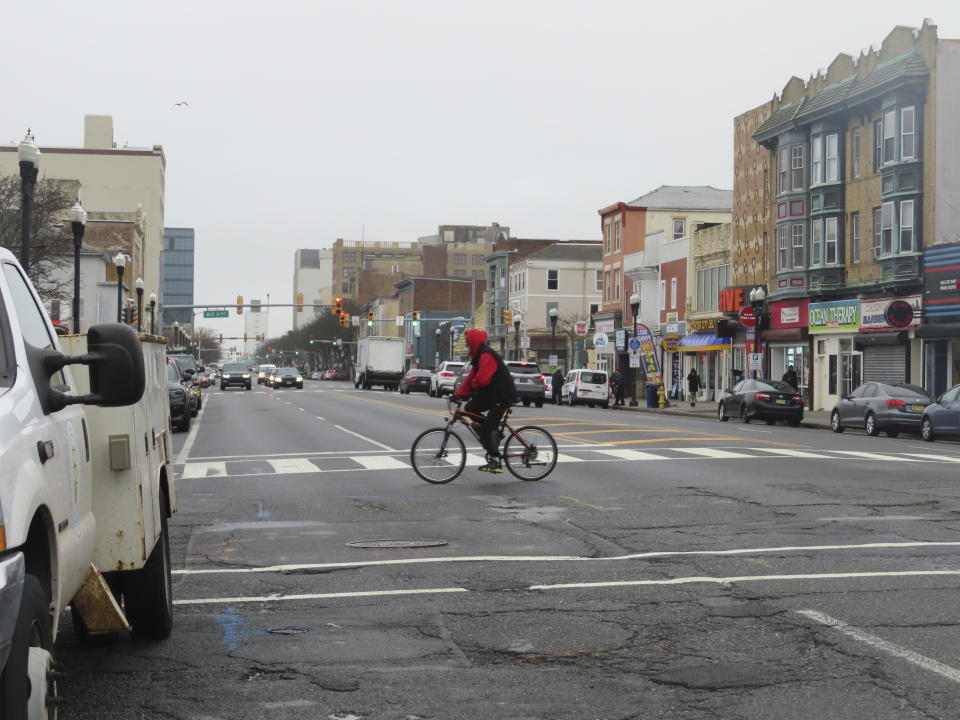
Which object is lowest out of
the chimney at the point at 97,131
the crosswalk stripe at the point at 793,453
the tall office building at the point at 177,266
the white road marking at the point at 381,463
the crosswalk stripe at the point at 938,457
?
the white road marking at the point at 381,463

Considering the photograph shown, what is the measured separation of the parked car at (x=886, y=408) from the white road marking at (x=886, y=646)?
2538cm

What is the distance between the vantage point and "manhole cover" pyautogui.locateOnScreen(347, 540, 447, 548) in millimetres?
11203

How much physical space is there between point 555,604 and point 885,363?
134 feet

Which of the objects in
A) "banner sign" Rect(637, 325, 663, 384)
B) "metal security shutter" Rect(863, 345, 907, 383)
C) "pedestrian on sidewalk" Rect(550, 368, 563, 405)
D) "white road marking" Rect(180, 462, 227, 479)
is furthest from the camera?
"pedestrian on sidewalk" Rect(550, 368, 563, 405)

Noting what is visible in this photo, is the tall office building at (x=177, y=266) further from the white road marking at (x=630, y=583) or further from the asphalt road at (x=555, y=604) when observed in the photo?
the white road marking at (x=630, y=583)

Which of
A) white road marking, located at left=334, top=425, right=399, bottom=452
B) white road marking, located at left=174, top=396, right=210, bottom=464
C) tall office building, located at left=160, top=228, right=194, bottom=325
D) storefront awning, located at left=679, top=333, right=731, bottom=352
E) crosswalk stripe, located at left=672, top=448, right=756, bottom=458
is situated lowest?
white road marking, located at left=174, top=396, right=210, bottom=464

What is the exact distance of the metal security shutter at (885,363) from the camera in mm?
45469

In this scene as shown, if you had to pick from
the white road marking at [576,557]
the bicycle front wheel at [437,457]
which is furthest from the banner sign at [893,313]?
the white road marking at [576,557]

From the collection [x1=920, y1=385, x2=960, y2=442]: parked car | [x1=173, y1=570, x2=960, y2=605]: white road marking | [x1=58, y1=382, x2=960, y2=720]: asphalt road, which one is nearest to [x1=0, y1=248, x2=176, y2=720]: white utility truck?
[x1=58, y1=382, x2=960, y2=720]: asphalt road

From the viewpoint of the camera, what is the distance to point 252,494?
51.9 ft

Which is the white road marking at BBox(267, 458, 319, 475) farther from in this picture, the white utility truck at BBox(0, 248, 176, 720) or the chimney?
the chimney

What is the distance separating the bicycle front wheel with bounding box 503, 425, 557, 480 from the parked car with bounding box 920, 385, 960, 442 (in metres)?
15.0

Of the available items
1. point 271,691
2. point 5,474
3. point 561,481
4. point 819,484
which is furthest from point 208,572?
point 819,484

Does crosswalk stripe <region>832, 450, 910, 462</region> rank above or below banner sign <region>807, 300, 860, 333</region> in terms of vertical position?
below
